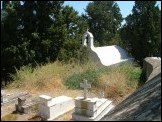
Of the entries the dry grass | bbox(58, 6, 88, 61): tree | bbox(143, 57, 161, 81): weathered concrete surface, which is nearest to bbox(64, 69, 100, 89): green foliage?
the dry grass

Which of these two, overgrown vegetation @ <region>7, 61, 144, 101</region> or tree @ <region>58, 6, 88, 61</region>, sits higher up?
tree @ <region>58, 6, 88, 61</region>

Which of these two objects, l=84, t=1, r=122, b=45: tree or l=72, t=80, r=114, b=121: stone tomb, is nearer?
l=84, t=1, r=122, b=45: tree

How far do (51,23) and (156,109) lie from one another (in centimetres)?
1274

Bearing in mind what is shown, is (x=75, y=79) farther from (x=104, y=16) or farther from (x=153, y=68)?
(x=104, y=16)

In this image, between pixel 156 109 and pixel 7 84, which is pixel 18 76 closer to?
pixel 7 84

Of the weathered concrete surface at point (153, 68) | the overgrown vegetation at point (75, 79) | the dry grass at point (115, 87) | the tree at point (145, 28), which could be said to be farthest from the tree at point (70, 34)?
the weathered concrete surface at point (153, 68)

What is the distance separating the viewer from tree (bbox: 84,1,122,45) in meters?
3.51

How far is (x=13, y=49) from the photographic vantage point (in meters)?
12.4

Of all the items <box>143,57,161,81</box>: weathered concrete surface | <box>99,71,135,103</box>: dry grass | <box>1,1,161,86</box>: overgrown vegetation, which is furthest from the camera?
<box>1,1,161,86</box>: overgrown vegetation

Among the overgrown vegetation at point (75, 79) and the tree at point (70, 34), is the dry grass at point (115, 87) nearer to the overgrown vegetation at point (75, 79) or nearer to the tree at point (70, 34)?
the overgrown vegetation at point (75, 79)

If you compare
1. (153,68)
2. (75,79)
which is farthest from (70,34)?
(153,68)

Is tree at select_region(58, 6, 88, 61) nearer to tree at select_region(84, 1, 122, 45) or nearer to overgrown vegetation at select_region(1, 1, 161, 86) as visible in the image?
overgrown vegetation at select_region(1, 1, 161, 86)

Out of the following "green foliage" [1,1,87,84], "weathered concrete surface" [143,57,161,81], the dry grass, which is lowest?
the dry grass

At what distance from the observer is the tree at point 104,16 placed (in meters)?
3.51
